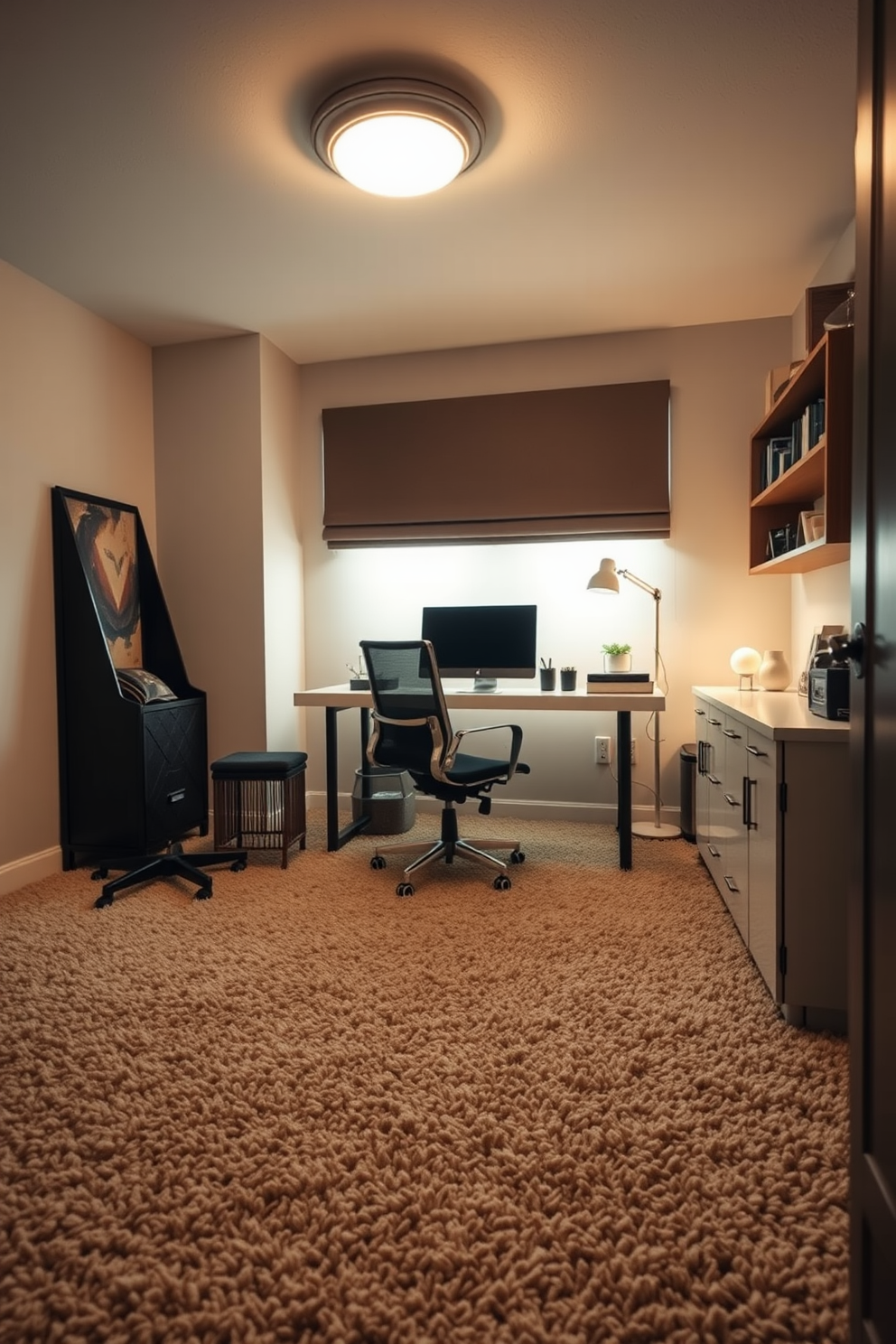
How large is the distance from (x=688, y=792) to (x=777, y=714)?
5.15ft

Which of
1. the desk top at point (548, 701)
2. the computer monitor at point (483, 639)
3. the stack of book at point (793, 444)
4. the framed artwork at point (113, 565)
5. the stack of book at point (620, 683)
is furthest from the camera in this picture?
the computer monitor at point (483, 639)

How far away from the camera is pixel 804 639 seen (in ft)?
11.8

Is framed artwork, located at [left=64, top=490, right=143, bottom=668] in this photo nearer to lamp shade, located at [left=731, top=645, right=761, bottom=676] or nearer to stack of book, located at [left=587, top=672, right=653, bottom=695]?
Answer: stack of book, located at [left=587, top=672, right=653, bottom=695]

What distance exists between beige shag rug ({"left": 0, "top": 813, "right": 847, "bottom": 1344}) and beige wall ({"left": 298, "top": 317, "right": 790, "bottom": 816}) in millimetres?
1635

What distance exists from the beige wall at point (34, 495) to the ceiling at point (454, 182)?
224 mm

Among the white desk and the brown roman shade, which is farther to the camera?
the brown roman shade

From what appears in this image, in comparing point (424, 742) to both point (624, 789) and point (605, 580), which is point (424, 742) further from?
point (605, 580)

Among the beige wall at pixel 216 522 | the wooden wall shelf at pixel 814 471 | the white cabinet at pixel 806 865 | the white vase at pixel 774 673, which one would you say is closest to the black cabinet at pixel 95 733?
the beige wall at pixel 216 522

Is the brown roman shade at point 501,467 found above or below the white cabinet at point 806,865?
above

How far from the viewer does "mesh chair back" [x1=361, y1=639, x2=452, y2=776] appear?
122 inches

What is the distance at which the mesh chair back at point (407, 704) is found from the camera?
122 inches

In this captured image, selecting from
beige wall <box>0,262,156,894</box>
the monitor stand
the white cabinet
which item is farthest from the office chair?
beige wall <box>0,262,156,894</box>

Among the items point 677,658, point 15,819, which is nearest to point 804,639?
point 677,658

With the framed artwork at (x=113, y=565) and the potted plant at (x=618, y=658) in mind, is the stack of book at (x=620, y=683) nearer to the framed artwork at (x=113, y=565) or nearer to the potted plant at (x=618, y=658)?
the potted plant at (x=618, y=658)
